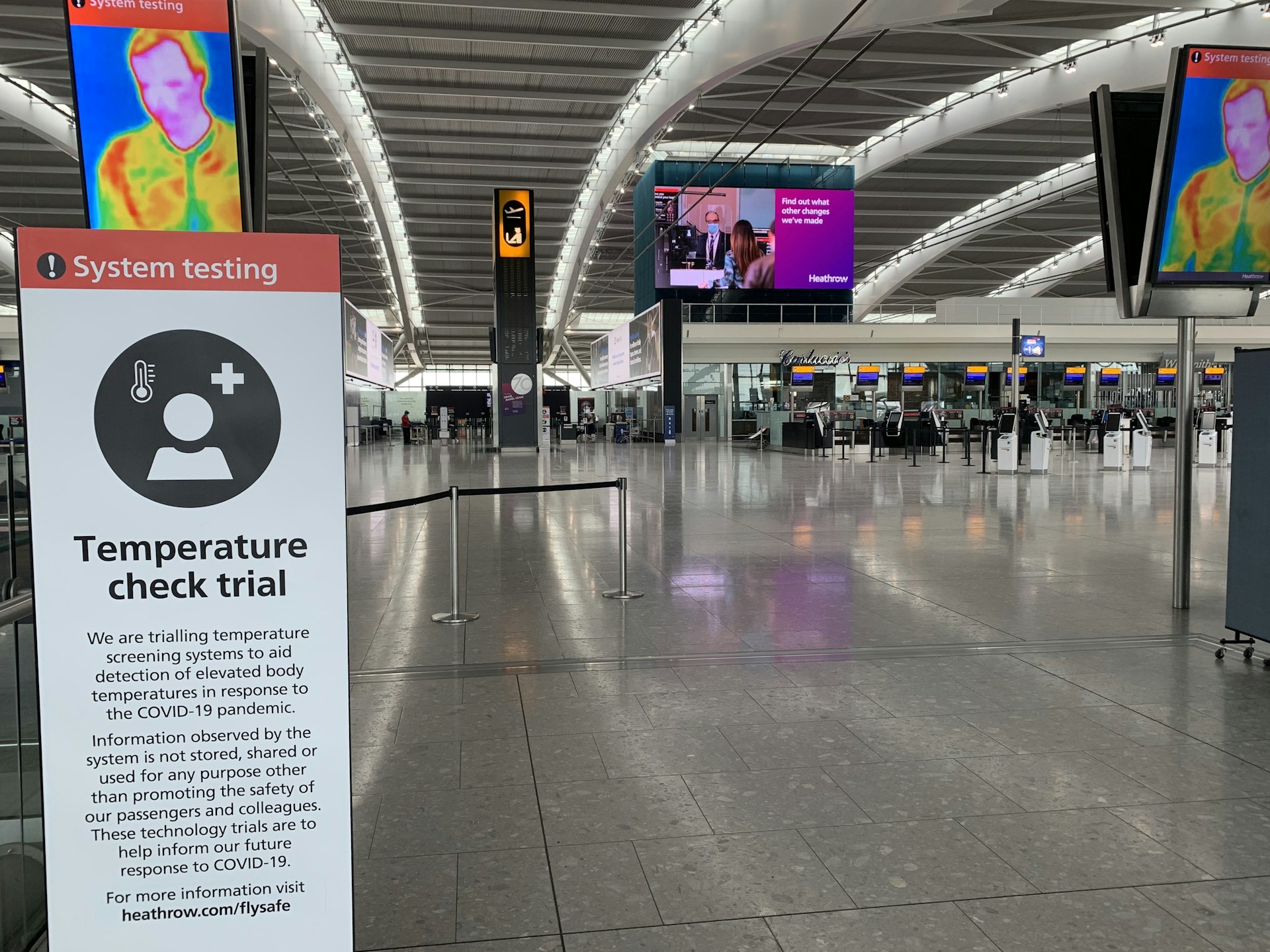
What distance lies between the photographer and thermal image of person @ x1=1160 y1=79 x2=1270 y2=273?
21.4 ft

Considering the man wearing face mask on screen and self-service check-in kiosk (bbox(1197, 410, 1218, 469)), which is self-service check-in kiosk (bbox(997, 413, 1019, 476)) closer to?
self-service check-in kiosk (bbox(1197, 410, 1218, 469))

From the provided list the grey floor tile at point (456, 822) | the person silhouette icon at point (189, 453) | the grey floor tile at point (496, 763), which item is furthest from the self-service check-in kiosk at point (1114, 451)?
the person silhouette icon at point (189, 453)

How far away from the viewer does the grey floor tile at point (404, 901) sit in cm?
266

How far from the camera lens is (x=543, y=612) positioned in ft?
23.0

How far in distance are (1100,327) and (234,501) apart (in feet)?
146

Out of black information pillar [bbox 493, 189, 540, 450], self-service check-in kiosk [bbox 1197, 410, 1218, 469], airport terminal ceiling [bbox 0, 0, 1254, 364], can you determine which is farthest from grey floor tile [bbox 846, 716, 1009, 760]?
black information pillar [bbox 493, 189, 540, 450]

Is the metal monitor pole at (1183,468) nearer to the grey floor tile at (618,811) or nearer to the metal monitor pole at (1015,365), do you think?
the grey floor tile at (618,811)

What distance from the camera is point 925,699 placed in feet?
15.7

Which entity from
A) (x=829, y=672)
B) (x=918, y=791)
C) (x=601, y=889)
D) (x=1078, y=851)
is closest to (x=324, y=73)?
(x=829, y=672)

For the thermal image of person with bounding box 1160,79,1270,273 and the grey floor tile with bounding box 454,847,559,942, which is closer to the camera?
the grey floor tile with bounding box 454,847,559,942

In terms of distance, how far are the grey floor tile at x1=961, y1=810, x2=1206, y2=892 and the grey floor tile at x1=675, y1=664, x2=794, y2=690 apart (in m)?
1.79

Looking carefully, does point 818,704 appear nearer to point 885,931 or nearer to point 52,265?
point 885,931

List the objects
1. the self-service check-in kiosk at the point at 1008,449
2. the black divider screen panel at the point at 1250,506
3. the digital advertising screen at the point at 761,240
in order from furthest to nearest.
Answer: the digital advertising screen at the point at 761,240
the self-service check-in kiosk at the point at 1008,449
the black divider screen panel at the point at 1250,506

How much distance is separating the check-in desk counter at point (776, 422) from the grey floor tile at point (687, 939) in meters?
34.4
